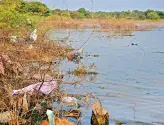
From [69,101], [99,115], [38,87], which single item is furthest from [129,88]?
[38,87]

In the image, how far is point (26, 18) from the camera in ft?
55.9

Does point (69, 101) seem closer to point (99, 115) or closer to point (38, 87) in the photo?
point (99, 115)

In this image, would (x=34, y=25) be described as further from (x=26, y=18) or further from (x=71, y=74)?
(x=71, y=74)

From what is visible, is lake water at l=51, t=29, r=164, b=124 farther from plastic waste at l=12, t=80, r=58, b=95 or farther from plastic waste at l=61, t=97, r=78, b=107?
plastic waste at l=12, t=80, r=58, b=95

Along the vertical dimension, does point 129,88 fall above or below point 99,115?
below

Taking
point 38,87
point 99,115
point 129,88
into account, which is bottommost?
point 129,88

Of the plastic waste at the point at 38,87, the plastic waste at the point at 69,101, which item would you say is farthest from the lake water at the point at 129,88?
the plastic waste at the point at 38,87

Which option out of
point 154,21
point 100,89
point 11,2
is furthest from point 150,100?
point 154,21

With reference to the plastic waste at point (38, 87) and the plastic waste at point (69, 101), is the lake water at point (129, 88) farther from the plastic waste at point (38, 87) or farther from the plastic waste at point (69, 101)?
the plastic waste at point (38, 87)

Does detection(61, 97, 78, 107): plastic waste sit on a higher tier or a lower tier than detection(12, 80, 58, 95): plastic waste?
lower

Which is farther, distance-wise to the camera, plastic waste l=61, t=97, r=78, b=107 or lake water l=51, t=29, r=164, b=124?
lake water l=51, t=29, r=164, b=124

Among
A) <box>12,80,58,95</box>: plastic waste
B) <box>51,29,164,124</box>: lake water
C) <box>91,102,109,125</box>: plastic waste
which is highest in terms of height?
<box>12,80,58,95</box>: plastic waste

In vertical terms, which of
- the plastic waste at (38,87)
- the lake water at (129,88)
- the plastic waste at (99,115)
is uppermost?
the plastic waste at (38,87)

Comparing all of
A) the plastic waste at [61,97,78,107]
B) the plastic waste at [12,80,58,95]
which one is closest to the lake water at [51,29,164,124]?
the plastic waste at [61,97,78,107]
